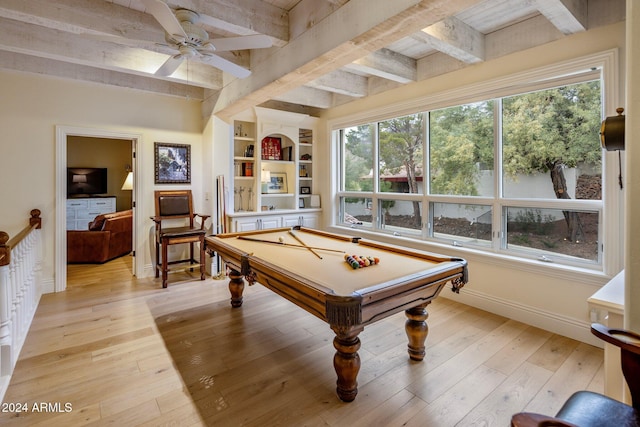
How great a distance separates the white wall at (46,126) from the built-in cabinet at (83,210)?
3999mm

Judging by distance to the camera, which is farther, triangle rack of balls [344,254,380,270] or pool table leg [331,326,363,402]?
triangle rack of balls [344,254,380,270]

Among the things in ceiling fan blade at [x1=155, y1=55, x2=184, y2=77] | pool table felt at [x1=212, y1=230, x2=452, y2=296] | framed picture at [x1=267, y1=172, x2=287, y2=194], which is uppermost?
ceiling fan blade at [x1=155, y1=55, x2=184, y2=77]

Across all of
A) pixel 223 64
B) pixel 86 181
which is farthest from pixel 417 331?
pixel 86 181

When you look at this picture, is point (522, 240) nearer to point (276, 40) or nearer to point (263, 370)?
point (263, 370)

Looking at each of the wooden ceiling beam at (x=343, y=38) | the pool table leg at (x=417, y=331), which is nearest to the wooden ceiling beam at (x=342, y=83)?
the wooden ceiling beam at (x=343, y=38)

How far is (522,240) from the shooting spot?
3.22 m

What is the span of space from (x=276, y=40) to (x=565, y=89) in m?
2.64

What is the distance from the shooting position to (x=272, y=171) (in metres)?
5.52

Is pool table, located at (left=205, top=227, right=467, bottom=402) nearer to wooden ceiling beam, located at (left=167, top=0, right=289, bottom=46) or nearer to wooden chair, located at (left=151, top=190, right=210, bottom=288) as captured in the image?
wooden chair, located at (left=151, top=190, right=210, bottom=288)

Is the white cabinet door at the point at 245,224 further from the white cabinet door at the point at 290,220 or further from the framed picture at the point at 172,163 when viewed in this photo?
the framed picture at the point at 172,163

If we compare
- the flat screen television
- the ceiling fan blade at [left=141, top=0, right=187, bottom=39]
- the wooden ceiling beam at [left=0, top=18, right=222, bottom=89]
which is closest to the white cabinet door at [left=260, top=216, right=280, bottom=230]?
the wooden ceiling beam at [left=0, top=18, right=222, bottom=89]

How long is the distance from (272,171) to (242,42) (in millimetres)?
3185

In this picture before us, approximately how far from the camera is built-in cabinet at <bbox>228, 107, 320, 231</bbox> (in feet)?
16.2

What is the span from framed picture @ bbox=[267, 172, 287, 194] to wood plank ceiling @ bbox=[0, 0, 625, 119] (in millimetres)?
1651
